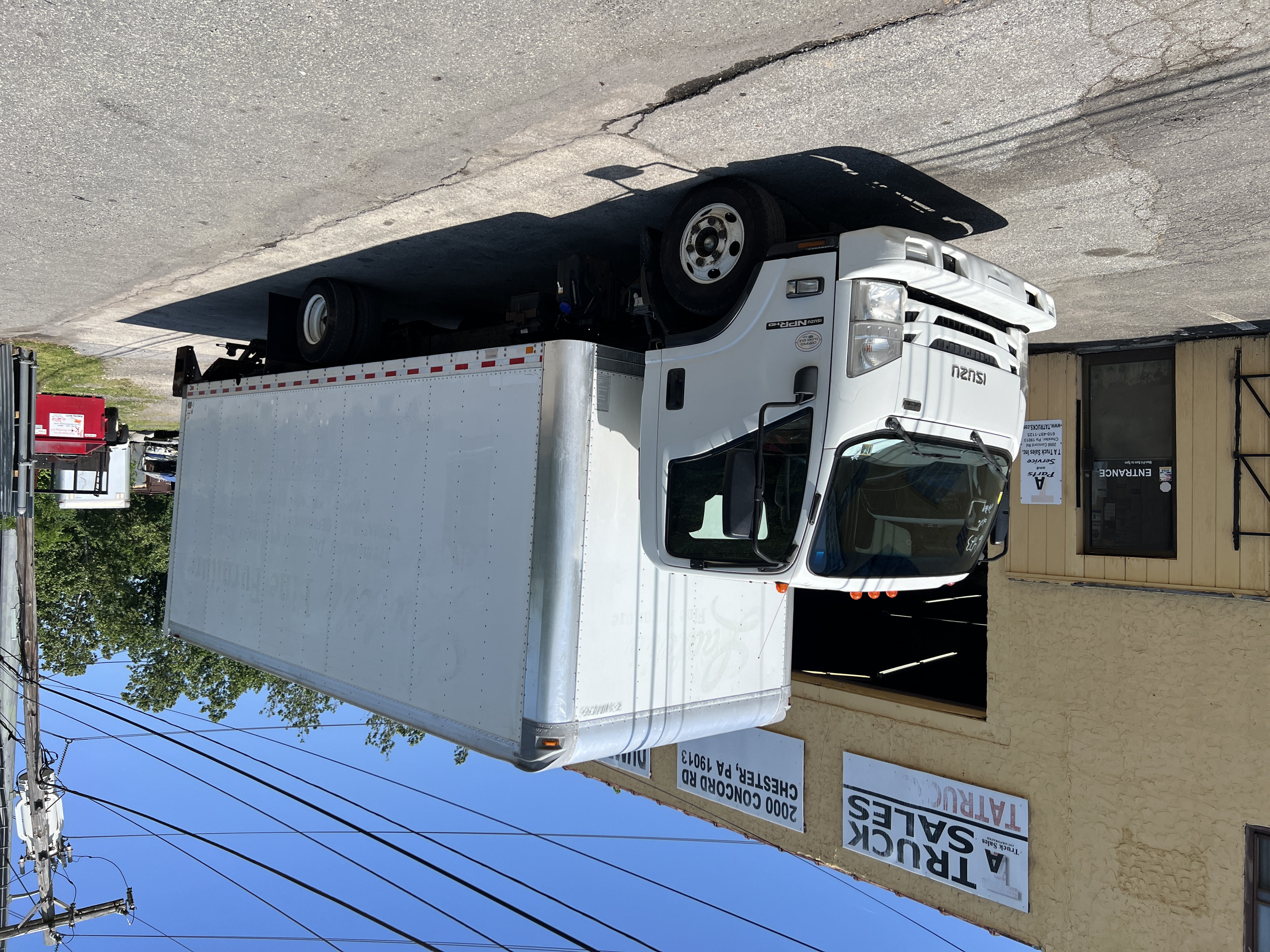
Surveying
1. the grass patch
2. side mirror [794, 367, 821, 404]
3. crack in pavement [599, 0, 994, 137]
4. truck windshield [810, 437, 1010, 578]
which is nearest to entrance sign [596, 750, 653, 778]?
truck windshield [810, 437, 1010, 578]

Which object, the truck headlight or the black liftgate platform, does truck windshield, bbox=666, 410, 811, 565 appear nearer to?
the truck headlight

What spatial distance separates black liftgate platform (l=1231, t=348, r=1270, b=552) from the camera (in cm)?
796

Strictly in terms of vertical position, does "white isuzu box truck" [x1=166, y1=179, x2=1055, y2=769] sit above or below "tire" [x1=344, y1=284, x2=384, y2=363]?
below

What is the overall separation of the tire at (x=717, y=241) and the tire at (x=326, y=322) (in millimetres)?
3614

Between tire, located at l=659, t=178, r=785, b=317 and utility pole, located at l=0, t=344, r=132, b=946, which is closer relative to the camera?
tire, located at l=659, t=178, r=785, b=317

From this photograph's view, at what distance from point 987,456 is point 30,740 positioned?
14.0 meters

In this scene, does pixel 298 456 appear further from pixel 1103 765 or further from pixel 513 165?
pixel 1103 765

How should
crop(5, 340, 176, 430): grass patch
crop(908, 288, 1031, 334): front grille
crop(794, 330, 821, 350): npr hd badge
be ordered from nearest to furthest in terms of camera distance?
1. crop(794, 330, 821, 350): npr hd badge
2. crop(908, 288, 1031, 334): front grille
3. crop(5, 340, 176, 430): grass patch

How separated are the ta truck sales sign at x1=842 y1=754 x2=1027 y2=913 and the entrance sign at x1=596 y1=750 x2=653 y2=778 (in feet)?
10.8

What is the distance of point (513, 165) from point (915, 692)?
26.0ft

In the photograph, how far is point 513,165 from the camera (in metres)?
5.38

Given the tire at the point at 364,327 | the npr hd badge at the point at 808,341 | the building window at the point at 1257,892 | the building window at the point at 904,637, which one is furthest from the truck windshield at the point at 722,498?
the building window at the point at 904,637

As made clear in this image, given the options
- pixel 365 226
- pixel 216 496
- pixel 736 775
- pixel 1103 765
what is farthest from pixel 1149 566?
pixel 216 496

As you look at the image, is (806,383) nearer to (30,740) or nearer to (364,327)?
(364,327)
